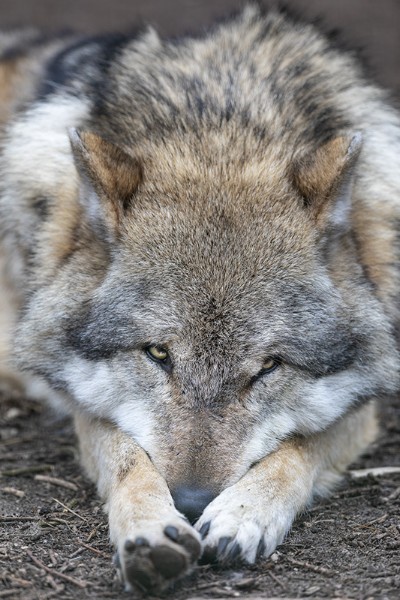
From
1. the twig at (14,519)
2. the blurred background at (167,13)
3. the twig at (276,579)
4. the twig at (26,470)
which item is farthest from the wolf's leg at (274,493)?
the blurred background at (167,13)

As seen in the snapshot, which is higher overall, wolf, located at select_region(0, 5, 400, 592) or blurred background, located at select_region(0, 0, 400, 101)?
blurred background, located at select_region(0, 0, 400, 101)

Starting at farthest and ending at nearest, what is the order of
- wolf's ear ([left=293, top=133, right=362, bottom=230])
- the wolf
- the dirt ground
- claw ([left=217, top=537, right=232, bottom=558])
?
wolf's ear ([left=293, top=133, right=362, bottom=230]) → the wolf → claw ([left=217, top=537, right=232, bottom=558]) → the dirt ground

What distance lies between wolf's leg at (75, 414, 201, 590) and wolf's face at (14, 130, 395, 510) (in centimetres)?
11

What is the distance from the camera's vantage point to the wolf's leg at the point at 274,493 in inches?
154

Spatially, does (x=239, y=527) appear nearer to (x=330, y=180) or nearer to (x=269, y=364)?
(x=269, y=364)

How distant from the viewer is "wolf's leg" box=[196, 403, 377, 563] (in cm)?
390

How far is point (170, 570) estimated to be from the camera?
11.7 feet

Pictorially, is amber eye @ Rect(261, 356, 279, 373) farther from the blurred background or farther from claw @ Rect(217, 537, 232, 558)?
the blurred background

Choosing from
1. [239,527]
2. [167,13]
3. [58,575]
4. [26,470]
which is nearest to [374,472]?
[239,527]

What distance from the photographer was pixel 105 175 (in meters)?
4.36

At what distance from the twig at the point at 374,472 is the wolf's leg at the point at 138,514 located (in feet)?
4.97

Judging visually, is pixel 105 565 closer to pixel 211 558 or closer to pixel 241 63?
pixel 211 558

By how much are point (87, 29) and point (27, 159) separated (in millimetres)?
6877

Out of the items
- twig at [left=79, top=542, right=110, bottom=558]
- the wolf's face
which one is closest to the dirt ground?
twig at [left=79, top=542, right=110, bottom=558]
